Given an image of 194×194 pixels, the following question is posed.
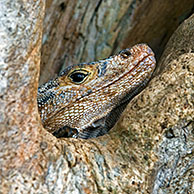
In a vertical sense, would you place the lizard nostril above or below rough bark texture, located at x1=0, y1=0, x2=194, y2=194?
above

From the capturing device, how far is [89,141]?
195 centimetres

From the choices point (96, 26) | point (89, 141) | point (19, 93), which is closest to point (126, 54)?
point (89, 141)

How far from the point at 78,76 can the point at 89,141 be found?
621 mm

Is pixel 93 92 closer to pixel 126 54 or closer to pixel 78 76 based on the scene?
pixel 78 76

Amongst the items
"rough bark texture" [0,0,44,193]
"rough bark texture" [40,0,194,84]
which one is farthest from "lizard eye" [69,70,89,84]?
"rough bark texture" [40,0,194,84]

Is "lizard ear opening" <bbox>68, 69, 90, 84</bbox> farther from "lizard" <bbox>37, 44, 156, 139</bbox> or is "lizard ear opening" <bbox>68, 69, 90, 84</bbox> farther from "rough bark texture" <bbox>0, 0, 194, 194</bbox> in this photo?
"rough bark texture" <bbox>0, 0, 194, 194</bbox>

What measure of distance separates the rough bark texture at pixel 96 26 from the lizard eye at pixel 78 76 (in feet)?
4.72

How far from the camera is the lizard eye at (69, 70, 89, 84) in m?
2.45

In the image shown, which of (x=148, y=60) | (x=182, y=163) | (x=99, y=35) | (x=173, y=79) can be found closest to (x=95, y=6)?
(x=99, y=35)

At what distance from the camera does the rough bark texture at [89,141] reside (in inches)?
63.0

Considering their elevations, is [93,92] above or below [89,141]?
above

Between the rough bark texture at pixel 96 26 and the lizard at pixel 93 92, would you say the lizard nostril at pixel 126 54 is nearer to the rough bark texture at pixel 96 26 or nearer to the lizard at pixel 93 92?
the lizard at pixel 93 92

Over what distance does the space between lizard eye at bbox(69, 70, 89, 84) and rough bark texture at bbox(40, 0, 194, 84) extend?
4.72 ft

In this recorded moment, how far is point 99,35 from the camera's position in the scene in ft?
13.7
